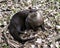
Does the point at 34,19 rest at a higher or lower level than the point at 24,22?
higher

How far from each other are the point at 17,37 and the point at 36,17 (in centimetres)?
59

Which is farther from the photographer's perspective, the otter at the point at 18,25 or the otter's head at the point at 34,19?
the otter's head at the point at 34,19

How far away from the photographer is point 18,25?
5.27m

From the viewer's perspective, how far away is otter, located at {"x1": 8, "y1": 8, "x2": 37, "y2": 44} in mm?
4980

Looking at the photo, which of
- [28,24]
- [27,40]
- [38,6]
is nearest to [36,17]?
[28,24]

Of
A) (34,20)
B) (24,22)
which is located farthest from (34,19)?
(24,22)

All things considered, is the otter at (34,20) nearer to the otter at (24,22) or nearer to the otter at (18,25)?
the otter at (24,22)

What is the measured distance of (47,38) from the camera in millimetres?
5020

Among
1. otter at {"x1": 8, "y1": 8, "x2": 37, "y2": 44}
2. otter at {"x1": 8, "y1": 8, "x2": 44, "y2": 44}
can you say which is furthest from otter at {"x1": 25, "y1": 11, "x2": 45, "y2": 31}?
otter at {"x1": 8, "y1": 8, "x2": 37, "y2": 44}

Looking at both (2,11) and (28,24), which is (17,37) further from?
(2,11)

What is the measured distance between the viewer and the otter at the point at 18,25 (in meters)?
4.98

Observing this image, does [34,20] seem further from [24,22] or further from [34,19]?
[24,22]

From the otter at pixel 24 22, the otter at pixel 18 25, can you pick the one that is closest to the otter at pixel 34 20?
the otter at pixel 24 22

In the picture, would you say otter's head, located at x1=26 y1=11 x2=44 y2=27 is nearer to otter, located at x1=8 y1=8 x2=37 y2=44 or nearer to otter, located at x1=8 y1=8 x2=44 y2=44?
otter, located at x1=8 y1=8 x2=44 y2=44
